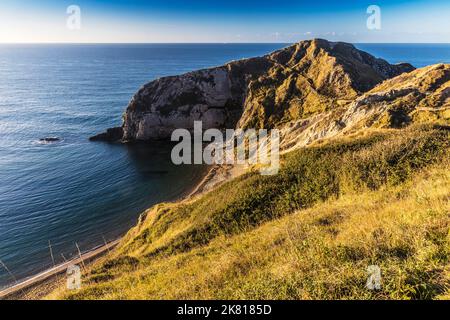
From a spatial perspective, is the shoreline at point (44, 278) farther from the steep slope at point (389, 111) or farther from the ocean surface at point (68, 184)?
the steep slope at point (389, 111)

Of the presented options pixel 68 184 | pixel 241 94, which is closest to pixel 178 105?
pixel 241 94

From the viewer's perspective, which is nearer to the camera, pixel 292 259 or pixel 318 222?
pixel 292 259

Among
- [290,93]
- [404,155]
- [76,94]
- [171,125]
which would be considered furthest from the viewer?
[76,94]

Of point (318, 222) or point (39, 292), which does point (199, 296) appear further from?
point (39, 292)

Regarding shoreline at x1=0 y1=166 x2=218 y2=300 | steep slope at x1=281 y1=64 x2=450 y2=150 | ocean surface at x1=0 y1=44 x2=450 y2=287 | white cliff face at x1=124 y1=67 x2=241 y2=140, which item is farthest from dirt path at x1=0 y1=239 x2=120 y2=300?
white cliff face at x1=124 y1=67 x2=241 y2=140

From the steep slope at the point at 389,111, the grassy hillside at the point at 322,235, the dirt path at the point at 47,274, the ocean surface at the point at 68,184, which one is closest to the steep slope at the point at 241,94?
the ocean surface at the point at 68,184

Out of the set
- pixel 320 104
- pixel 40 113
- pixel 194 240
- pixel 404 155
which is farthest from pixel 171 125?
pixel 404 155
